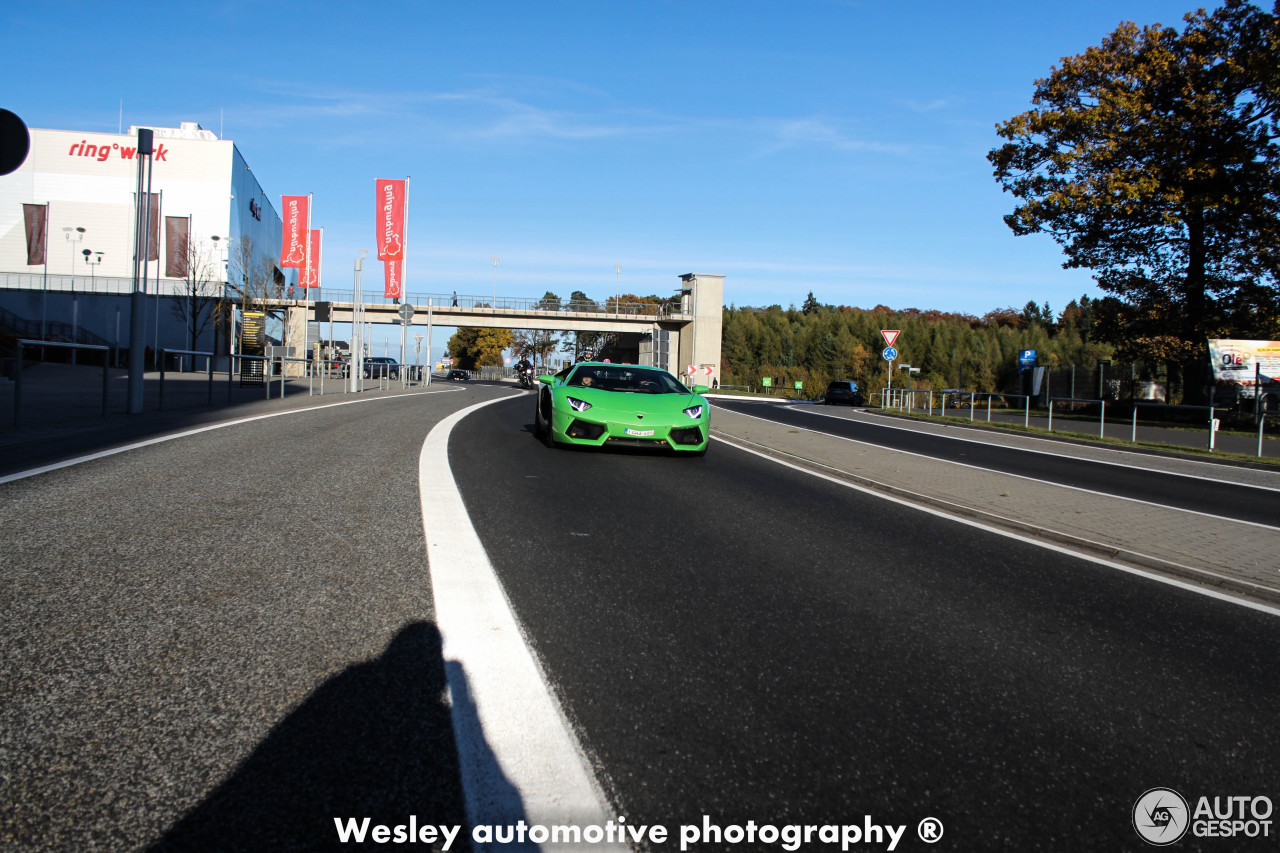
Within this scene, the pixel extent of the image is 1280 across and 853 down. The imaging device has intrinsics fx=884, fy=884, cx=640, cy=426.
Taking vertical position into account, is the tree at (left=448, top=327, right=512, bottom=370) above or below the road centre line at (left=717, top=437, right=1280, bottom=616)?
above

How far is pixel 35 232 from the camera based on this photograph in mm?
60312

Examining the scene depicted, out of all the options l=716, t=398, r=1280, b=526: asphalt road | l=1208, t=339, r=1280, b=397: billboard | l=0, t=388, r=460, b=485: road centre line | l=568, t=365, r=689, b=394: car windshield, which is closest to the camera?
l=0, t=388, r=460, b=485: road centre line

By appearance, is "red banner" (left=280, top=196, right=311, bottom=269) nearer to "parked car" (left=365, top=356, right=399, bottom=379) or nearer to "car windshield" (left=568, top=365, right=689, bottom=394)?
"parked car" (left=365, top=356, right=399, bottom=379)

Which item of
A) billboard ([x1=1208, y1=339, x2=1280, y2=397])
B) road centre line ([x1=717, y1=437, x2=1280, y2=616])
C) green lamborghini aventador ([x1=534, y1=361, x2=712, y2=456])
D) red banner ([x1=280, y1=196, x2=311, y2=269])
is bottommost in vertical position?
road centre line ([x1=717, y1=437, x2=1280, y2=616])

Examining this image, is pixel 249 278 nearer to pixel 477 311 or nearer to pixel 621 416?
pixel 477 311

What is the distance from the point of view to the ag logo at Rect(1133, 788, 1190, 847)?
2.33m

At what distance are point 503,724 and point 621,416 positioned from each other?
8.63 meters

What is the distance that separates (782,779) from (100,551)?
3.92 meters

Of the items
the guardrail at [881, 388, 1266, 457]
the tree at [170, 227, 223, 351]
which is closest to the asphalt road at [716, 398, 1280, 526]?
the guardrail at [881, 388, 1266, 457]

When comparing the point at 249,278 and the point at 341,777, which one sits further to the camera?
the point at 249,278

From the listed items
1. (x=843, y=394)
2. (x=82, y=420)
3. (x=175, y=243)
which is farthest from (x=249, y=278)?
(x=82, y=420)

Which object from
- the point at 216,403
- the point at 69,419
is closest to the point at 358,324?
the point at 216,403

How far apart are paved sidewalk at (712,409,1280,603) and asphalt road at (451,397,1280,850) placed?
56 cm

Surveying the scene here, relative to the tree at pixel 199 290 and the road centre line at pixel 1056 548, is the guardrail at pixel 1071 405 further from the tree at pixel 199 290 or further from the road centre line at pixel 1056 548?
the tree at pixel 199 290
